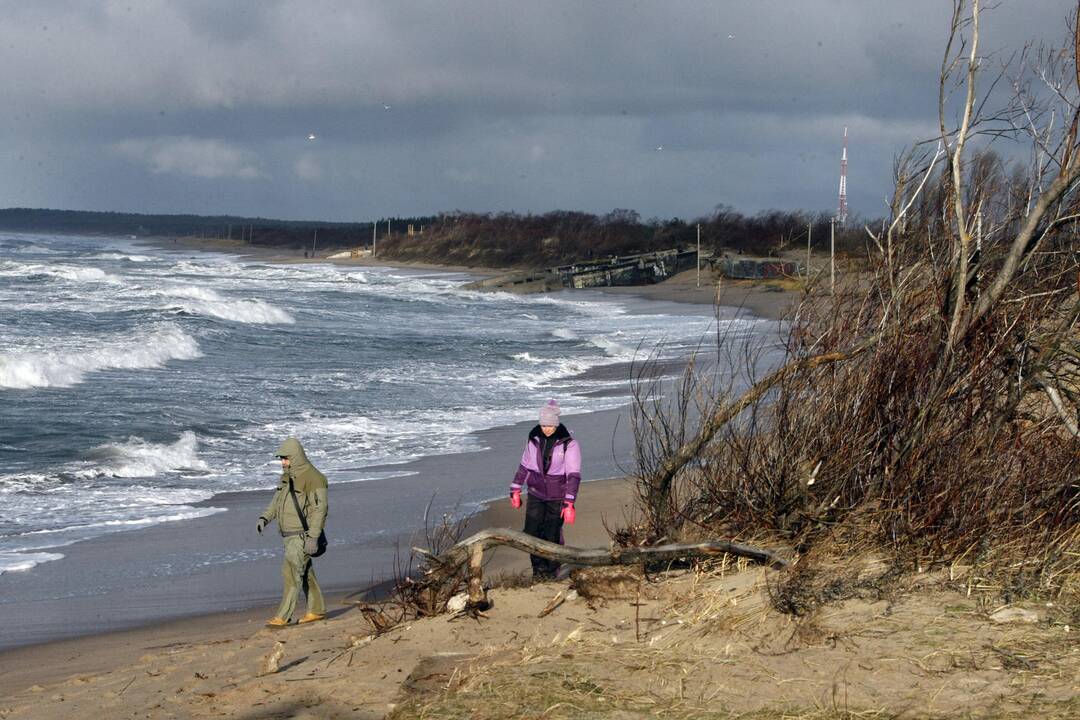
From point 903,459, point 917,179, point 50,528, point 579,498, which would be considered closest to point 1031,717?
point 903,459

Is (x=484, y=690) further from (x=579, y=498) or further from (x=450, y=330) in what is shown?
(x=450, y=330)

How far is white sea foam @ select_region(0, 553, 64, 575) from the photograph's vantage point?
395 inches

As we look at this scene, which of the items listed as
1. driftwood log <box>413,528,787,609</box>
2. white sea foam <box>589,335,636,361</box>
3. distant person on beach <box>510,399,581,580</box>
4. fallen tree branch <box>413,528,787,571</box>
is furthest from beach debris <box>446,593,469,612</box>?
white sea foam <box>589,335,636,361</box>

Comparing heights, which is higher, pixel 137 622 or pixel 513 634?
pixel 513 634

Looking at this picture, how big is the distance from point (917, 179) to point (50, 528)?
8815mm

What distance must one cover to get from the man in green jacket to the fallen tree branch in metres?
1.71

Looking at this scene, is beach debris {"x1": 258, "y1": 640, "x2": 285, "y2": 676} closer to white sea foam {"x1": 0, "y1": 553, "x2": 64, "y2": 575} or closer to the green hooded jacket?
the green hooded jacket

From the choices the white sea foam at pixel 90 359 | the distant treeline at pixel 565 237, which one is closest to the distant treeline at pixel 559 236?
the distant treeline at pixel 565 237

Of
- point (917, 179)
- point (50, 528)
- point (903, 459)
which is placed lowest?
point (50, 528)

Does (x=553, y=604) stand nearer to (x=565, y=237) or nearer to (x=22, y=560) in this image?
(x=22, y=560)

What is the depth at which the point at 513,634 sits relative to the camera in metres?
6.28

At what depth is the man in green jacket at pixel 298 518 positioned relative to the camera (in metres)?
8.27

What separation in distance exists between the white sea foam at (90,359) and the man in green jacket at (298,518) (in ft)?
47.5

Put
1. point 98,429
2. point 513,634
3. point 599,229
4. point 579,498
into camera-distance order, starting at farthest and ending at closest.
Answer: point 599,229, point 98,429, point 579,498, point 513,634
